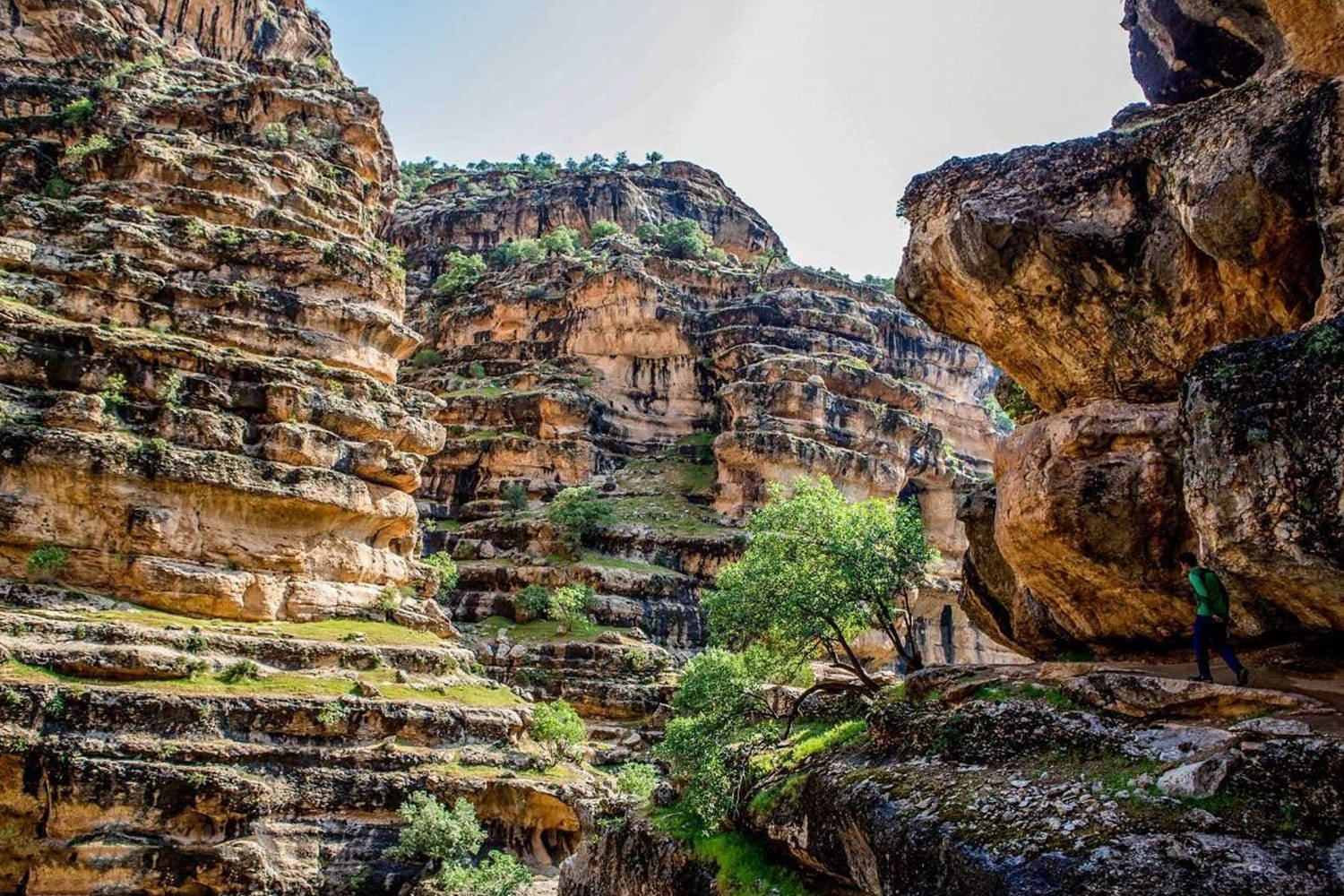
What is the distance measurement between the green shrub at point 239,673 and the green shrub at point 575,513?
32.7 m

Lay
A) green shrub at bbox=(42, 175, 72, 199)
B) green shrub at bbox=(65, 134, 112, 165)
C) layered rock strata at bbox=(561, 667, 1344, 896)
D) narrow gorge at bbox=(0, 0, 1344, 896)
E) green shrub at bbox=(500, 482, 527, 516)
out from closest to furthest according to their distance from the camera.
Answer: layered rock strata at bbox=(561, 667, 1344, 896) → narrow gorge at bbox=(0, 0, 1344, 896) → green shrub at bbox=(42, 175, 72, 199) → green shrub at bbox=(65, 134, 112, 165) → green shrub at bbox=(500, 482, 527, 516)

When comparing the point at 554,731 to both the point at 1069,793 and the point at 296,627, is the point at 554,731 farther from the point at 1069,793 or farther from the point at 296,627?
the point at 1069,793

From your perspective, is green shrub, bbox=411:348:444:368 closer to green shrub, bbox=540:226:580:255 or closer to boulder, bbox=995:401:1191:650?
green shrub, bbox=540:226:580:255

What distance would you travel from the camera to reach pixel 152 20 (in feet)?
265

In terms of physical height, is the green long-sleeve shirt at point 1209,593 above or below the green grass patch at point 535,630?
below

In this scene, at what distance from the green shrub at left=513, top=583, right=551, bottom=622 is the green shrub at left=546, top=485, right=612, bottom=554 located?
19.9 ft

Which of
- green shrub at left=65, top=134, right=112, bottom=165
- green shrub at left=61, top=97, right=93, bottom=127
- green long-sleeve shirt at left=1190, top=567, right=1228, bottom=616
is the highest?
green shrub at left=61, top=97, right=93, bottom=127

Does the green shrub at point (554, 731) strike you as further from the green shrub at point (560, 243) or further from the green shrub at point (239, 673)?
the green shrub at point (560, 243)

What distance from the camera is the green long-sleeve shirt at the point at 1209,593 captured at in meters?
13.3

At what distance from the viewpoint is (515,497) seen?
2638 inches

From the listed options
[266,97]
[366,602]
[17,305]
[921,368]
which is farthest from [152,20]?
[921,368]

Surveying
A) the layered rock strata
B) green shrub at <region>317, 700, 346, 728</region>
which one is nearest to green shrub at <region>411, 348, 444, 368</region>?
green shrub at <region>317, 700, 346, 728</region>

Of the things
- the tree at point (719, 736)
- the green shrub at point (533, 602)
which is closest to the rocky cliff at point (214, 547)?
the tree at point (719, 736)

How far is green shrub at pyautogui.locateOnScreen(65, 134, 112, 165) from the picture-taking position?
45844 mm
